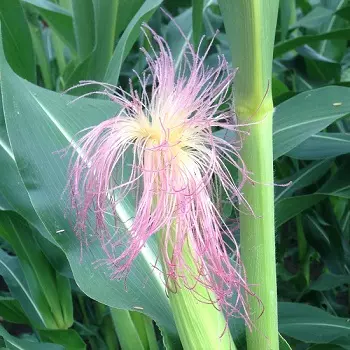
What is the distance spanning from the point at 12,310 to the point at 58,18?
1.92 feet

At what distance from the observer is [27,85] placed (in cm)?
69

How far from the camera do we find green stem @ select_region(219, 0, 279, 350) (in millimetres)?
450

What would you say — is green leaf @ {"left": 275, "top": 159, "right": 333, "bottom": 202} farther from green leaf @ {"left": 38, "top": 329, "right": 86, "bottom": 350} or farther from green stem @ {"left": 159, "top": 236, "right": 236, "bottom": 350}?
green stem @ {"left": 159, "top": 236, "right": 236, "bottom": 350}

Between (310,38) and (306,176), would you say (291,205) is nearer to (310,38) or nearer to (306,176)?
(306,176)

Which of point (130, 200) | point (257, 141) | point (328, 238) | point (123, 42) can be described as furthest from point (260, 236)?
point (328, 238)

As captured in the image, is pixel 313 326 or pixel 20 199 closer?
pixel 20 199

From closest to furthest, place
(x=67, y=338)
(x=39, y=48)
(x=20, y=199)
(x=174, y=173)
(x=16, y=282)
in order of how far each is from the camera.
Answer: (x=174, y=173), (x=20, y=199), (x=67, y=338), (x=16, y=282), (x=39, y=48)

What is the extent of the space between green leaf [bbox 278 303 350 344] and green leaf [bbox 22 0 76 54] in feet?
2.05

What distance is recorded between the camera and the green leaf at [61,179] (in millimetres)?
650

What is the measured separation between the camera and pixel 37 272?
991mm

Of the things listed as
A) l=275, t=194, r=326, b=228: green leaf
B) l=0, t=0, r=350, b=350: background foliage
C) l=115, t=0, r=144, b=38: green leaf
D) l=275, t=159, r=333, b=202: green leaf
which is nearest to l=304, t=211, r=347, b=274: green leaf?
l=0, t=0, r=350, b=350: background foliage

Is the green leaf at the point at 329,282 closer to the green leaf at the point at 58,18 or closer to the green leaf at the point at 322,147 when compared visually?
the green leaf at the point at 322,147

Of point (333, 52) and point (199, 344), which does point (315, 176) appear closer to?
→ point (333, 52)

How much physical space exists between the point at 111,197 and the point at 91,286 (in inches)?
6.6
